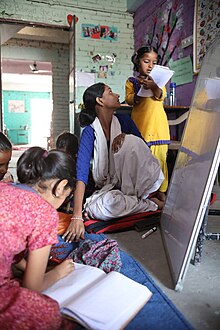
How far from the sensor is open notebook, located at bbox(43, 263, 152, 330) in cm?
82

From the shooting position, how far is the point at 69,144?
8.46 feet

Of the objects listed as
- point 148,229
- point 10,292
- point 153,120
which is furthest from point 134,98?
point 10,292

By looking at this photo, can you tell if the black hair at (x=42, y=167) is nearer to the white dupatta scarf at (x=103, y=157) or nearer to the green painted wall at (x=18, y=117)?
the white dupatta scarf at (x=103, y=157)

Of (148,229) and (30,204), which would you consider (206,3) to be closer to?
(148,229)

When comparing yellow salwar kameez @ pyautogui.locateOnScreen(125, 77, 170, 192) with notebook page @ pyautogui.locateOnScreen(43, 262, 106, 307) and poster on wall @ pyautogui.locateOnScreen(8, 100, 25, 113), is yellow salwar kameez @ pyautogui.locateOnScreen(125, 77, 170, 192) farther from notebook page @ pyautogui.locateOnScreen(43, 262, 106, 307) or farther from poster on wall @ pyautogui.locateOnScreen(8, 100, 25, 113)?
poster on wall @ pyautogui.locateOnScreen(8, 100, 25, 113)

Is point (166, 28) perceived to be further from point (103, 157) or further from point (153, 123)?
point (103, 157)

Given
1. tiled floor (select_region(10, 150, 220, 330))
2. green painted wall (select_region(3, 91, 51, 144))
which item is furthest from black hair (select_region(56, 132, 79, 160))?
green painted wall (select_region(3, 91, 51, 144))

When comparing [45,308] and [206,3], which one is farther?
[206,3]

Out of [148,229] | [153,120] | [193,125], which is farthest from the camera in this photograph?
[153,120]

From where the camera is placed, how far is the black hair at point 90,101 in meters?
2.03

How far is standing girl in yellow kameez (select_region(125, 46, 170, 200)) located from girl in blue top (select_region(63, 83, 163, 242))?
8.6 inches

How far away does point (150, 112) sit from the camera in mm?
2363

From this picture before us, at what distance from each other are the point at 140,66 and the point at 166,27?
1.49 metres

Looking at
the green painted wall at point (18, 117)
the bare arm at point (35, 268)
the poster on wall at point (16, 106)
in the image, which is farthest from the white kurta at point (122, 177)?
the poster on wall at point (16, 106)
